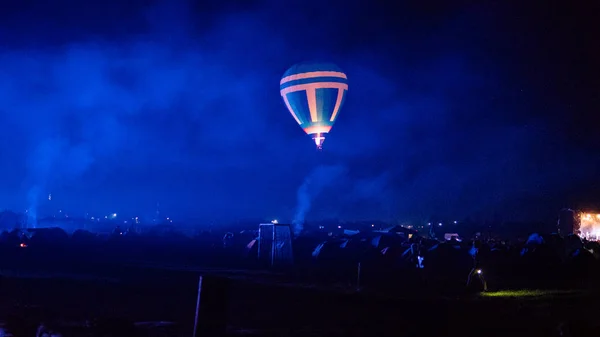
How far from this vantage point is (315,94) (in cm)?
4512

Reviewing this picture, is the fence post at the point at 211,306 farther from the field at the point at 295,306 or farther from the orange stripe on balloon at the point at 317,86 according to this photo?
the orange stripe on balloon at the point at 317,86

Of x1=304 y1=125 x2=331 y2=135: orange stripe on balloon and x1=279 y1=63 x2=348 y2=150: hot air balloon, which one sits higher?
x1=279 y1=63 x2=348 y2=150: hot air balloon

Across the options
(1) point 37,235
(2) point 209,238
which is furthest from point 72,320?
(2) point 209,238

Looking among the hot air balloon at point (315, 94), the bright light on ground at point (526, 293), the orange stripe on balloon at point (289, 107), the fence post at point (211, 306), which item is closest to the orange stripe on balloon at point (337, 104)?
the hot air balloon at point (315, 94)

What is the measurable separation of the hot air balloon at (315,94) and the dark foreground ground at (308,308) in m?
21.4

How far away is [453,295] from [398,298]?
8.21 feet

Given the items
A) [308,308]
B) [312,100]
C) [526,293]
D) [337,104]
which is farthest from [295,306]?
[337,104]

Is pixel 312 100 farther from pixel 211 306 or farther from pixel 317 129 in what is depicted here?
pixel 211 306

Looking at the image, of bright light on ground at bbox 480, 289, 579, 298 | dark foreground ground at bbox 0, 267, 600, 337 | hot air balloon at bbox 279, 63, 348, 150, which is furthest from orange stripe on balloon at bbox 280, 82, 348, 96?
bright light on ground at bbox 480, 289, 579, 298

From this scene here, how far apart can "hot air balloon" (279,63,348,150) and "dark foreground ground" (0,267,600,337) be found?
2142cm

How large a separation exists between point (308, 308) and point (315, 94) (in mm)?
27645

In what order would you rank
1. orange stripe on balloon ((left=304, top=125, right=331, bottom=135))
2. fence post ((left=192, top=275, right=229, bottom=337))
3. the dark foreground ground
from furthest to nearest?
orange stripe on balloon ((left=304, top=125, right=331, bottom=135)), the dark foreground ground, fence post ((left=192, top=275, right=229, bottom=337))

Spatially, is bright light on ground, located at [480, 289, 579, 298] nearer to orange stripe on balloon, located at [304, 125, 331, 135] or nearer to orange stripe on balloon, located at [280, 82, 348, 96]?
orange stripe on balloon, located at [280, 82, 348, 96]

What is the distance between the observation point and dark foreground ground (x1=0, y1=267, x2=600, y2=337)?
15.4 meters
